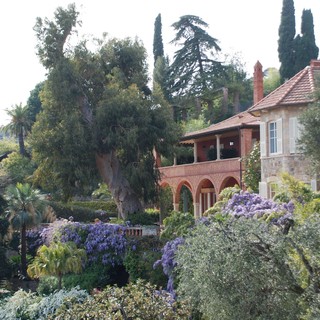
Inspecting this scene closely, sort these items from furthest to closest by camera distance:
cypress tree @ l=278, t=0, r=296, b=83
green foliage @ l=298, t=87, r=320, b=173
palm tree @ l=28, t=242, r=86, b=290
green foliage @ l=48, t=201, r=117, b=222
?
cypress tree @ l=278, t=0, r=296, b=83, green foliage @ l=48, t=201, r=117, b=222, palm tree @ l=28, t=242, r=86, b=290, green foliage @ l=298, t=87, r=320, b=173

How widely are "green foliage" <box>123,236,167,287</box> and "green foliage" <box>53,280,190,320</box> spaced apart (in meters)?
9.52

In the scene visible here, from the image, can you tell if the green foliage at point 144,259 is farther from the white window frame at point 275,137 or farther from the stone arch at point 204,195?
the stone arch at point 204,195

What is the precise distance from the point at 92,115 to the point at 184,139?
397 inches

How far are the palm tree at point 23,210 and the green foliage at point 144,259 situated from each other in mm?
9934

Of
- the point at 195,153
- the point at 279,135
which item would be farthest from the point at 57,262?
the point at 195,153

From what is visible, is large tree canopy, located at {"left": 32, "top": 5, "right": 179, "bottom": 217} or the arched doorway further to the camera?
the arched doorway

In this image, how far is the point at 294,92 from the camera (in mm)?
Answer: 30188

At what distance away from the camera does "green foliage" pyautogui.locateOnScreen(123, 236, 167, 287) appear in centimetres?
2497

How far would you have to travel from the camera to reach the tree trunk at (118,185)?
36.5 m

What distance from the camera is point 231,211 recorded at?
23.2 m

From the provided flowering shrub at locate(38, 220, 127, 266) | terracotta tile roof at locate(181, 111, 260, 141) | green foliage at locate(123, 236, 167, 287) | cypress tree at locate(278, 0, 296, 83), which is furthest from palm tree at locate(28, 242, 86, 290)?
cypress tree at locate(278, 0, 296, 83)

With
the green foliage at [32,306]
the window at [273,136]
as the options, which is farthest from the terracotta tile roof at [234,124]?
the green foliage at [32,306]

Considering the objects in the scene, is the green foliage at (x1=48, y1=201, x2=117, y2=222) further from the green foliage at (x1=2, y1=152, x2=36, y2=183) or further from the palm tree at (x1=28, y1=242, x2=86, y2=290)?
the palm tree at (x1=28, y1=242, x2=86, y2=290)

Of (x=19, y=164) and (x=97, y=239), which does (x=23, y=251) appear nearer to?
(x=97, y=239)
